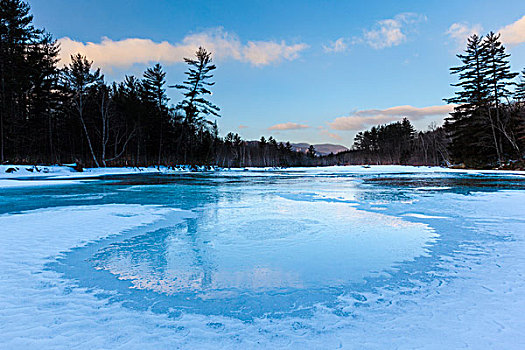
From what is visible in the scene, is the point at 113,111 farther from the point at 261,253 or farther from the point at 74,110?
the point at 261,253

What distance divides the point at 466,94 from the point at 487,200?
31703mm

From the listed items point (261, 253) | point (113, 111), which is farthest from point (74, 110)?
point (261, 253)

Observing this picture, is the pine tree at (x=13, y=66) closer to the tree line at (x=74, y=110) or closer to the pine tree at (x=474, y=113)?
the tree line at (x=74, y=110)

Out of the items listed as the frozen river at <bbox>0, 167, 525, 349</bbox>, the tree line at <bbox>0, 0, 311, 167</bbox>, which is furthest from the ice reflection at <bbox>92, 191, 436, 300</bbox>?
the tree line at <bbox>0, 0, 311, 167</bbox>

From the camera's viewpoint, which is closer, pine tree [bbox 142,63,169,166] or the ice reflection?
the ice reflection

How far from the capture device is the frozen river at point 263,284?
2027 mm

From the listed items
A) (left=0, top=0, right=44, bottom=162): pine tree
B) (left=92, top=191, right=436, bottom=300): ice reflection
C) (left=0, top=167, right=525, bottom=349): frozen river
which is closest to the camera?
(left=0, top=167, right=525, bottom=349): frozen river

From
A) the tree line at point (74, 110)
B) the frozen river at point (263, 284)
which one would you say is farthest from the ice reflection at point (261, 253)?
the tree line at point (74, 110)

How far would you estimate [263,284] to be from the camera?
2973mm

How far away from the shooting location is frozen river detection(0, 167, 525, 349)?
6.65ft

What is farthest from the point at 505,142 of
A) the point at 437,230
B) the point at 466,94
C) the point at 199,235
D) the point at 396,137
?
the point at 396,137

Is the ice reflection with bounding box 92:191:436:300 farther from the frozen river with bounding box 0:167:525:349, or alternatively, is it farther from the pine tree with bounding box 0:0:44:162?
the pine tree with bounding box 0:0:44:162

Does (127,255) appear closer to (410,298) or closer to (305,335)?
(305,335)

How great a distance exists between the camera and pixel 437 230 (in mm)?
5250
